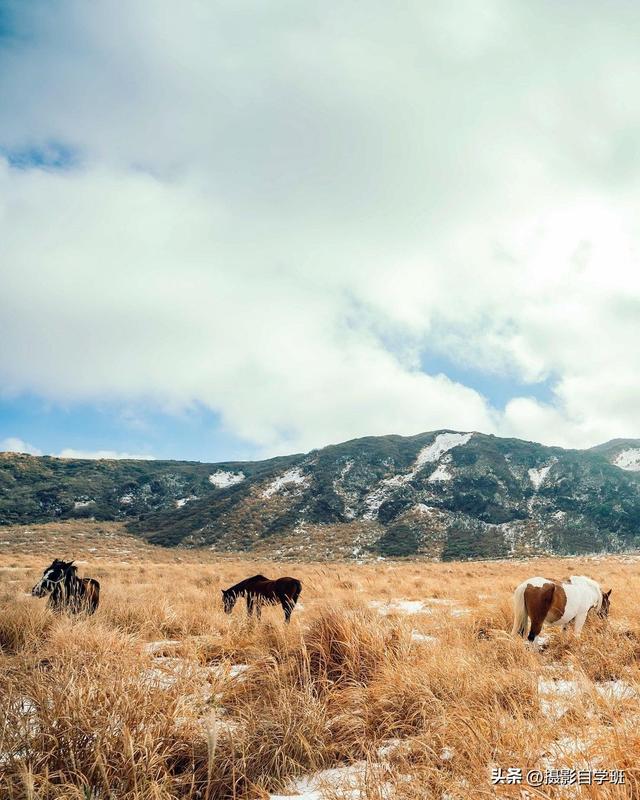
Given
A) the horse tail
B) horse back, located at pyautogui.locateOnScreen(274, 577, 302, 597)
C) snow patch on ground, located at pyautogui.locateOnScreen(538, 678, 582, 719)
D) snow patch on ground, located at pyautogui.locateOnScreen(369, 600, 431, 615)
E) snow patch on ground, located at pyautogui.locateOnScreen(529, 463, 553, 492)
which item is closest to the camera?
snow patch on ground, located at pyautogui.locateOnScreen(538, 678, 582, 719)

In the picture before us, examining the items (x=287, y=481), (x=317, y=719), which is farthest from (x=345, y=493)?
(x=317, y=719)

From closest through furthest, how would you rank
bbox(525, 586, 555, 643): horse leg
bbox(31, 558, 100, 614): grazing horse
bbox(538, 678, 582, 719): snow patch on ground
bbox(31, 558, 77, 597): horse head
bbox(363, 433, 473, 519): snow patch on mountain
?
bbox(538, 678, 582, 719): snow patch on ground → bbox(525, 586, 555, 643): horse leg → bbox(31, 558, 100, 614): grazing horse → bbox(31, 558, 77, 597): horse head → bbox(363, 433, 473, 519): snow patch on mountain

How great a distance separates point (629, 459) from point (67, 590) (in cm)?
15159

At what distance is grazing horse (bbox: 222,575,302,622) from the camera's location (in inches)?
332

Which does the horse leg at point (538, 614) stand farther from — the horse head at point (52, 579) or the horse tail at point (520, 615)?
the horse head at point (52, 579)

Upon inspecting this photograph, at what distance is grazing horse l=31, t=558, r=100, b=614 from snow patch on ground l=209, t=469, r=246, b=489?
104m

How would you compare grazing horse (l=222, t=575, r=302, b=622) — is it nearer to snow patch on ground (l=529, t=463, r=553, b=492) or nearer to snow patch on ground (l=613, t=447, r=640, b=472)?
snow patch on ground (l=529, t=463, r=553, b=492)

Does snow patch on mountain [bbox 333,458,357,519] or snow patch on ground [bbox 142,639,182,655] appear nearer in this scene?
snow patch on ground [bbox 142,639,182,655]

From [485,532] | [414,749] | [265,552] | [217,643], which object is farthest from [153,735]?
[485,532]

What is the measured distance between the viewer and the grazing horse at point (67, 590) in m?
7.58

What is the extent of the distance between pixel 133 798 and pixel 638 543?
277 feet

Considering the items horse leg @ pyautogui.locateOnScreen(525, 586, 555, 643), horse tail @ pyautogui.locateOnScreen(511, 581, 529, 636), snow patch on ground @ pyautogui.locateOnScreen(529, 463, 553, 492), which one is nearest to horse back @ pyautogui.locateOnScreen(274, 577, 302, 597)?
horse tail @ pyautogui.locateOnScreen(511, 581, 529, 636)

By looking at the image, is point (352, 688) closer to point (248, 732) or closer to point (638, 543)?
point (248, 732)

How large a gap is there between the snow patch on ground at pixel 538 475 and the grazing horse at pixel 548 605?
94536 millimetres
